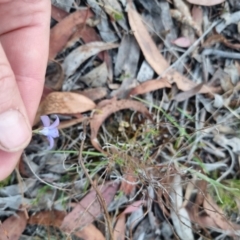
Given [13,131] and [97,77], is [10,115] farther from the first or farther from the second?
[97,77]

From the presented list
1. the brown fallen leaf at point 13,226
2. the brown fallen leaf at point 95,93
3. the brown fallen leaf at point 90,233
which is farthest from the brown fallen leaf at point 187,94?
the brown fallen leaf at point 13,226

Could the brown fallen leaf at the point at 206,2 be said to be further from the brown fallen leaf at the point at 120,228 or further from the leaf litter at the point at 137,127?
the brown fallen leaf at the point at 120,228

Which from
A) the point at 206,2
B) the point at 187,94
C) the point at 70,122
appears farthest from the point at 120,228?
the point at 206,2

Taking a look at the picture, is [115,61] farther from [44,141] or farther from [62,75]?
[44,141]

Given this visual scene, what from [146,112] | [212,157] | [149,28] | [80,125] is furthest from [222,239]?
[149,28]

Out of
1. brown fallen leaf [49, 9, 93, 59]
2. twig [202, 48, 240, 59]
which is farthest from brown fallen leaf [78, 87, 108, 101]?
twig [202, 48, 240, 59]

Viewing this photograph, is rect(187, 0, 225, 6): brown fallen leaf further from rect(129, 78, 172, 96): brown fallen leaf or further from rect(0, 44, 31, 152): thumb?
rect(0, 44, 31, 152): thumb

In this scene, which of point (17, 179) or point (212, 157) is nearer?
point (17, 179)
